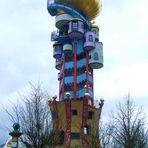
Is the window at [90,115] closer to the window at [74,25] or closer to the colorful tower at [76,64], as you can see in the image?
the colorful tower at [76,64]

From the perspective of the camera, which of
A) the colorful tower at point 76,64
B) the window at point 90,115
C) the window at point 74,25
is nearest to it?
the colorful tower at point 76,64

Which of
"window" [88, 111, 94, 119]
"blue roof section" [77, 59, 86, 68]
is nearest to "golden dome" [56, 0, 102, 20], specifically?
"blue roof section" [77, 59, 86, 68]

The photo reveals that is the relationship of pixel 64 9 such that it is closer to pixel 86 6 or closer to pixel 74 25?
pixel 74 25

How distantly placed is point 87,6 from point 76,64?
363 inches

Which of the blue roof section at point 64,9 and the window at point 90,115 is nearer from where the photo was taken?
the window at point 90,115

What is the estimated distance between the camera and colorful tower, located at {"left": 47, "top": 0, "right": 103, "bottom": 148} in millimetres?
54000

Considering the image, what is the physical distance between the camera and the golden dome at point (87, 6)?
5791 centimetres

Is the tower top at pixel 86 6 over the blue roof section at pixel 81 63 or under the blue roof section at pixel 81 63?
over

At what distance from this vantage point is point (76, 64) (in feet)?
189

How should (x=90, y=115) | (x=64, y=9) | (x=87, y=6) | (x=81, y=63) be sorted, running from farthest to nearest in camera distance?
(x=87, y=6), (x=81, y=63), (x=64, y=9), (x=90, y=115)

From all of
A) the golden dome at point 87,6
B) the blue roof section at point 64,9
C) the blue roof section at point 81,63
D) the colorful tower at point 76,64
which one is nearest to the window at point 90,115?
the colorful tower at point 76,64

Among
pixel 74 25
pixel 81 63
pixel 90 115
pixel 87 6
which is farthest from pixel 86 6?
pixel 90 115

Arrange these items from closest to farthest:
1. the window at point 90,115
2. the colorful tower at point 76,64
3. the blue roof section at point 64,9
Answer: the colorful tower at point 76,64, the window at point 90,115, the blue roof section at point 64,9

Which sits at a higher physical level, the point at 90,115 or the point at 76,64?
the point at 76,64
